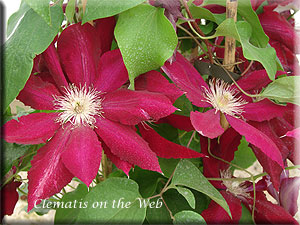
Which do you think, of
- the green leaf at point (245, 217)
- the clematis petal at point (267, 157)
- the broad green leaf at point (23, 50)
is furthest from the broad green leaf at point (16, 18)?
the green leaf at point (245, 217)

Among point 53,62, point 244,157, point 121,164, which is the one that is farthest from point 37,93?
point 244,157

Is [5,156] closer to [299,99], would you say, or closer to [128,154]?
[128,154]

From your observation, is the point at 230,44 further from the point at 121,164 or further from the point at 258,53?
the point at 121,164

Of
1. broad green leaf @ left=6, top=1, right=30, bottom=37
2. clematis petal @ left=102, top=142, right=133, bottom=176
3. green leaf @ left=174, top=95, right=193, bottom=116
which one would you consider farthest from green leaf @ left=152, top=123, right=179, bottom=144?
broad green leaf @ left=6, top=1, right=30, bottom=37

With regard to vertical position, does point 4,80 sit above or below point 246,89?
above

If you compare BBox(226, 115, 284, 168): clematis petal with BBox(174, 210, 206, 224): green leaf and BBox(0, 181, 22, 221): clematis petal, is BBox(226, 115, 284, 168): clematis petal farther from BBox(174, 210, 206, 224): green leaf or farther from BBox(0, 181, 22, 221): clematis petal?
BBox(0, 181, 22, 221): clematis petal

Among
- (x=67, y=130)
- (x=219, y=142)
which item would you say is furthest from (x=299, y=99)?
(x=67, y=130)
